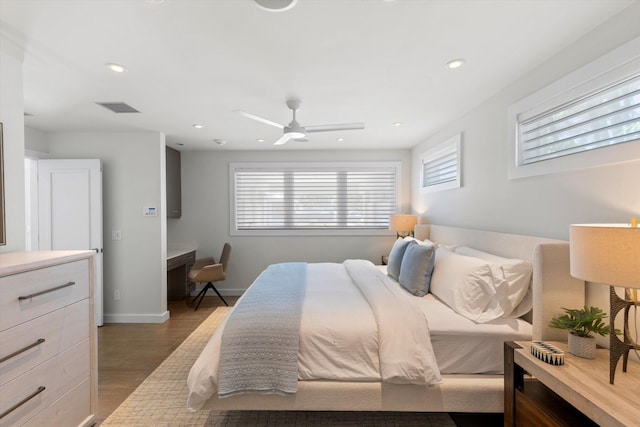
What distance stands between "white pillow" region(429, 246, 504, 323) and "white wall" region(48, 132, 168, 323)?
346 centimetres

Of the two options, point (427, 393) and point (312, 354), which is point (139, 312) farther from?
point (427, 393)

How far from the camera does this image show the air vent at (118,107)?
9.25 ft

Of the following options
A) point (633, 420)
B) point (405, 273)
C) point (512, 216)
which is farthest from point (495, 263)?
point (633, 420)

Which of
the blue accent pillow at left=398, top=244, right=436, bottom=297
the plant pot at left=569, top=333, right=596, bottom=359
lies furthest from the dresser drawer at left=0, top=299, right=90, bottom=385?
the plant pot at left=569, top=333, right=596, bottom=359

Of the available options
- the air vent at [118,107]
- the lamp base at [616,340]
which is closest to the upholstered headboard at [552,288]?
the lamp base at [616,340]

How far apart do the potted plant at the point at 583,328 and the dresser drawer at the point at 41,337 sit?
2733 millimetres

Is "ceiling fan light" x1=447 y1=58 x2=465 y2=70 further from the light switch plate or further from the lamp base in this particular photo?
the light switch plate

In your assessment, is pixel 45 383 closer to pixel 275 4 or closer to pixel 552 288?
pixel 275 4

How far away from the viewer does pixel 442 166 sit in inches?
152

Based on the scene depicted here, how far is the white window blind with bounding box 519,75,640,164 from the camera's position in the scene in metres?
1.55

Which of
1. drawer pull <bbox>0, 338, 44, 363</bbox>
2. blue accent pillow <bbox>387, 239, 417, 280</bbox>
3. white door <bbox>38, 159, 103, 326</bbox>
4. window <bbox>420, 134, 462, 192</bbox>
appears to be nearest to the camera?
drawer pull <bbox>0, 338, 44, 363</bbox>

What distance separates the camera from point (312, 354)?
1810 millimetres

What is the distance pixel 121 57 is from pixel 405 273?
9.02 ft

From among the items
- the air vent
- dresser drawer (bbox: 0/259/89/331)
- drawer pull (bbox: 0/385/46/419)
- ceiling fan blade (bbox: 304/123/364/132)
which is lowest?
drawer pull (bbox: 0/385/46/419)
